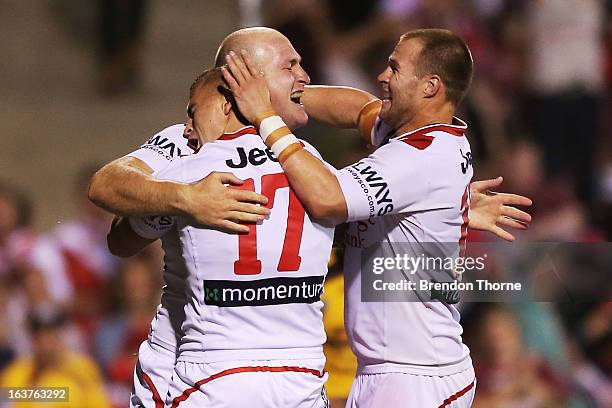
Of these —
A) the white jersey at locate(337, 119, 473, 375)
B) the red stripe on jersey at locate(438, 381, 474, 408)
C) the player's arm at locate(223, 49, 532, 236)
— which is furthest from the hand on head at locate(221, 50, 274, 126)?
the red stripe on jersey at locate(438, 381, 474, 408)

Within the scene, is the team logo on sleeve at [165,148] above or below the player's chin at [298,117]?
below

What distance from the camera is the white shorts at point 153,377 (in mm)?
3418

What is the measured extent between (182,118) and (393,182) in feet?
7.73

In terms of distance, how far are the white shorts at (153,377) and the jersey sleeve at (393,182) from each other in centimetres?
78

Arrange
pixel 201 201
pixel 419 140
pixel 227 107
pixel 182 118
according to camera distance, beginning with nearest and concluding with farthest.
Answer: pixel 201 201, pixel 227 107, pixel 419 140, pixel 182 118

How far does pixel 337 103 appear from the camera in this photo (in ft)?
13.7

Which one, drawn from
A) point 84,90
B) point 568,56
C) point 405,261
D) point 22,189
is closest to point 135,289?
point 22,189

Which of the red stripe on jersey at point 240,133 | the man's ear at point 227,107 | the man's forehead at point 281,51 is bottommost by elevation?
the red stripe on jersey at point 240,133

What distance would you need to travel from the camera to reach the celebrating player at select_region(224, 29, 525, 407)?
3.43 metres

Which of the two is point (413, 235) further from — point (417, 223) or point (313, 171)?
point (313, 171)

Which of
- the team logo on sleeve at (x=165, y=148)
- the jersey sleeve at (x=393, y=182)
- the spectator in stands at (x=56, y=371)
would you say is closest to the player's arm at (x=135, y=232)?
the team logo on sleeve at (x=165, y=148)

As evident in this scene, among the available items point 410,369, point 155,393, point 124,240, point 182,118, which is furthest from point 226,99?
point 182,118

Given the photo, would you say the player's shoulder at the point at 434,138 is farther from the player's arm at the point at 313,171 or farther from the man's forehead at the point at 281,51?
the man's forehead at the point at 281,51

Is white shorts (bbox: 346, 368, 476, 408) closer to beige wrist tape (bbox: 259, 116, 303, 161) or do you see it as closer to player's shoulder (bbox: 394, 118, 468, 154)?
player's shoulder (bbox: 394, 118, 468, 154)
